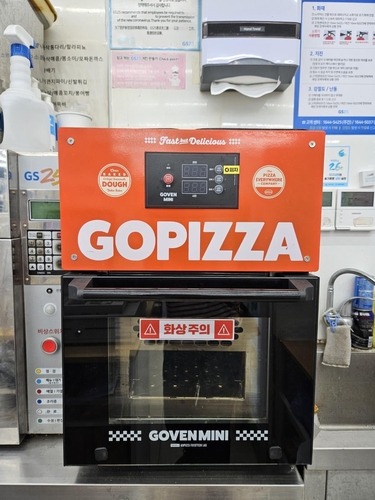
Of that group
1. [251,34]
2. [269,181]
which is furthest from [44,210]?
[251,34]

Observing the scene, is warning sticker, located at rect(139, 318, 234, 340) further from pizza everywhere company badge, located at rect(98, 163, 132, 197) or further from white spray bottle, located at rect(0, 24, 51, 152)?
white spray bottle, located at rect(0, 24, 51, 152)

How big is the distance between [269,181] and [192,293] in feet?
0.94

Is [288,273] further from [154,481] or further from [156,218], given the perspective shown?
[154,481]

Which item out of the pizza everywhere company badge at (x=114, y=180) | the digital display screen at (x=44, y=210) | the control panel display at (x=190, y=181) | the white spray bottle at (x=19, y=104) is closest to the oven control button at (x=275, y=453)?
the control panel display at (x=190, y=181)

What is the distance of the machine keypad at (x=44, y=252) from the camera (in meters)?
0.82

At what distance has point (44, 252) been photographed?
82 centimetres

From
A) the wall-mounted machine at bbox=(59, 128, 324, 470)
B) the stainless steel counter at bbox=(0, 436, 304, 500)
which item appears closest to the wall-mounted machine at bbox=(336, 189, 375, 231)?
the wall-mounted machine at bbox=(59, 128, 324, 470)

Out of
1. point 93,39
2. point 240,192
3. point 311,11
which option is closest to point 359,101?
point 311,11

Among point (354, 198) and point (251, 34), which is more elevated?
point (251, 34)

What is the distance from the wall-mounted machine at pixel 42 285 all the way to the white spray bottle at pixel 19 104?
6.2 inches

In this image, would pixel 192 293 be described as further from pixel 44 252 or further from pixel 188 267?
pixel 44 252

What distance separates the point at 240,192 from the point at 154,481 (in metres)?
0.69

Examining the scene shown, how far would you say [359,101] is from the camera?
1.32m

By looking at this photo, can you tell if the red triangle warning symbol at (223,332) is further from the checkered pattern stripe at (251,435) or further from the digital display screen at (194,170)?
the digital display screen at (194,170)
